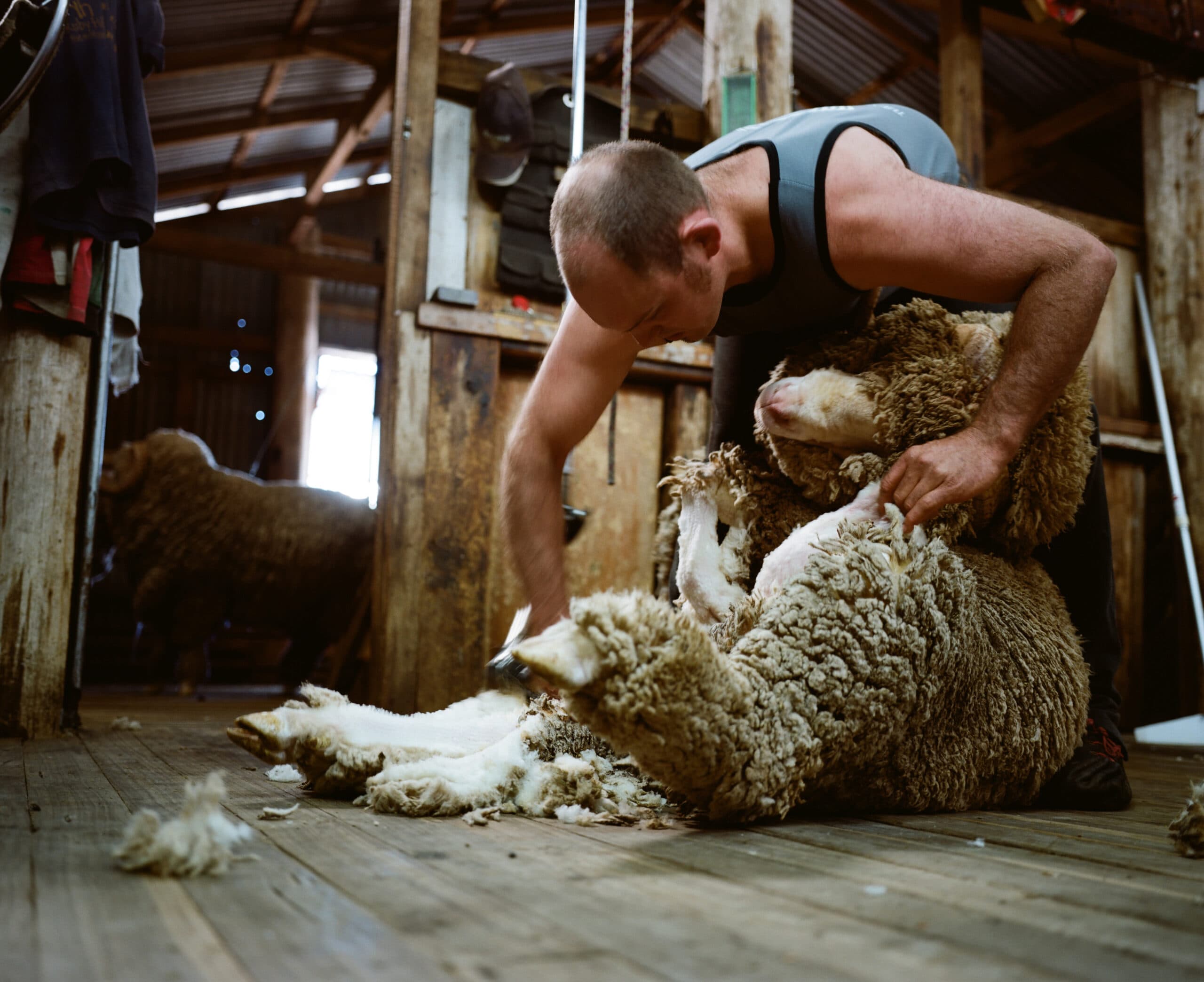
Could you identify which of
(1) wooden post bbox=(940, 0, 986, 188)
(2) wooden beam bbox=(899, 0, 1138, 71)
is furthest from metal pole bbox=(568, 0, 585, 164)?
(2) wooden beam bbox=(899, 0, 1138, 71)

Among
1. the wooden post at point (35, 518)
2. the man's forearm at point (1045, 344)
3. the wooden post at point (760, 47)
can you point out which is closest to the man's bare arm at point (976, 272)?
the man's forearm at point (1045, 344)

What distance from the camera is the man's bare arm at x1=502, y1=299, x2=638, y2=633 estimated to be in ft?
5.99

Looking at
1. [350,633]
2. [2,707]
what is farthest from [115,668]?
[2,707]

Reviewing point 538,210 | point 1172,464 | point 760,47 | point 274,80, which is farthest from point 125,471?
point 1172,464

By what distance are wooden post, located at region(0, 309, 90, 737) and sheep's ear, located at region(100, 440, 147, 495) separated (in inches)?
97.9

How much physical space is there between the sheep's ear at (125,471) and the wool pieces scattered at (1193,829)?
4.58 m

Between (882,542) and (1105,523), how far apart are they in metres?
0.70

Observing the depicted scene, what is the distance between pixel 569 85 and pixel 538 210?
524mm

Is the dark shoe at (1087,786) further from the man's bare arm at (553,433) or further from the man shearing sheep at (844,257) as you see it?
the man's bare arm at (553,433)

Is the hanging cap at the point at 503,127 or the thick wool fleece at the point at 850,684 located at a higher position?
the hanging cap at the point at 503,127

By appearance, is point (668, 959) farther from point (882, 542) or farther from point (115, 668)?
point (115, 668)

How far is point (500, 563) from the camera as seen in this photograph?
11.3ft

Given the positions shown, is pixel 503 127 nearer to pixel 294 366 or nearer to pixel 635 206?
pixel 635 206

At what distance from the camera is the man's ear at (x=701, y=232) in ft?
4.74
